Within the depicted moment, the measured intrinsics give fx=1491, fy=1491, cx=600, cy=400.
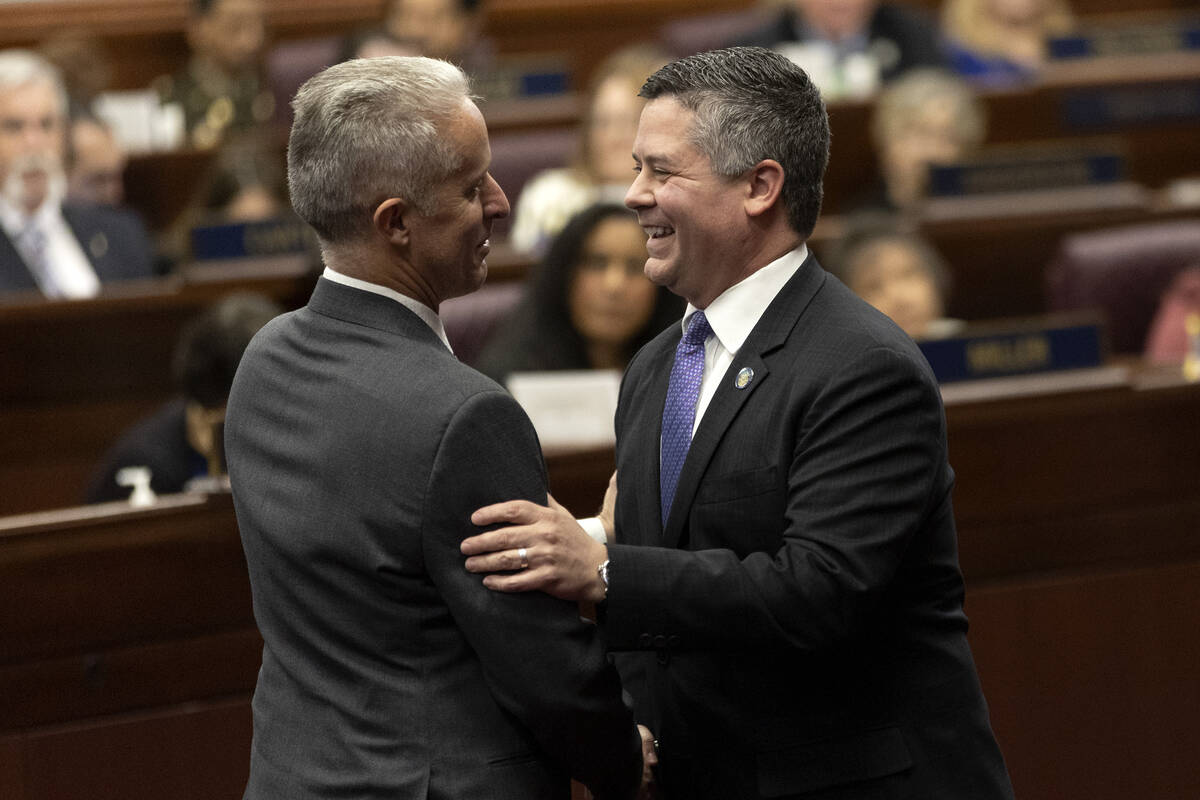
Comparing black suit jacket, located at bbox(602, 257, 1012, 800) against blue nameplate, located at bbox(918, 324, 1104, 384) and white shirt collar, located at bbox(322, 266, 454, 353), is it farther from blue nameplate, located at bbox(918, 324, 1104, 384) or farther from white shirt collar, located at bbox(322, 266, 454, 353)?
blue nameplate, located at bbox(918, 324, 1104, 384)

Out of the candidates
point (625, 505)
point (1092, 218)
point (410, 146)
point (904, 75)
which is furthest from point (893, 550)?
point (904, 75)

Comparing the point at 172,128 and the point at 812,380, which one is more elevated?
the point at 812,380

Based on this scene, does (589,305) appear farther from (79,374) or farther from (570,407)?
(79,374)

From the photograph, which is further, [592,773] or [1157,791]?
[1157,791]

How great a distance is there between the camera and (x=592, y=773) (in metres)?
1.52

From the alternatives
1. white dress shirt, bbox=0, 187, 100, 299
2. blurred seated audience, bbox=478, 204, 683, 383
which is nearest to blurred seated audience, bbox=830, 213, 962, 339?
blurred seated audience, bbox=478, 204, 683, 383

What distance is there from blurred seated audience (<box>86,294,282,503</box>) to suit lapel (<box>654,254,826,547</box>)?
1574 millimetres

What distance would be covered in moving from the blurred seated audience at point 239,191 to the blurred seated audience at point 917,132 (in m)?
1.90

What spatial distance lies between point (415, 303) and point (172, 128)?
470 centimetres

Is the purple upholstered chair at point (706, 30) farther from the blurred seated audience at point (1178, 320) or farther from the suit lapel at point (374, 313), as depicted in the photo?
the suit lapel at point (374, 313)

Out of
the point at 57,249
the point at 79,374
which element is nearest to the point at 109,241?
the point at 57,249

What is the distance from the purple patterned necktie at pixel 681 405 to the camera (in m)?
1.64

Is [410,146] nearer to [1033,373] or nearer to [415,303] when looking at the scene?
[415,303]

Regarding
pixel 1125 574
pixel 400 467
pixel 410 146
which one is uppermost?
pixel 410 146
